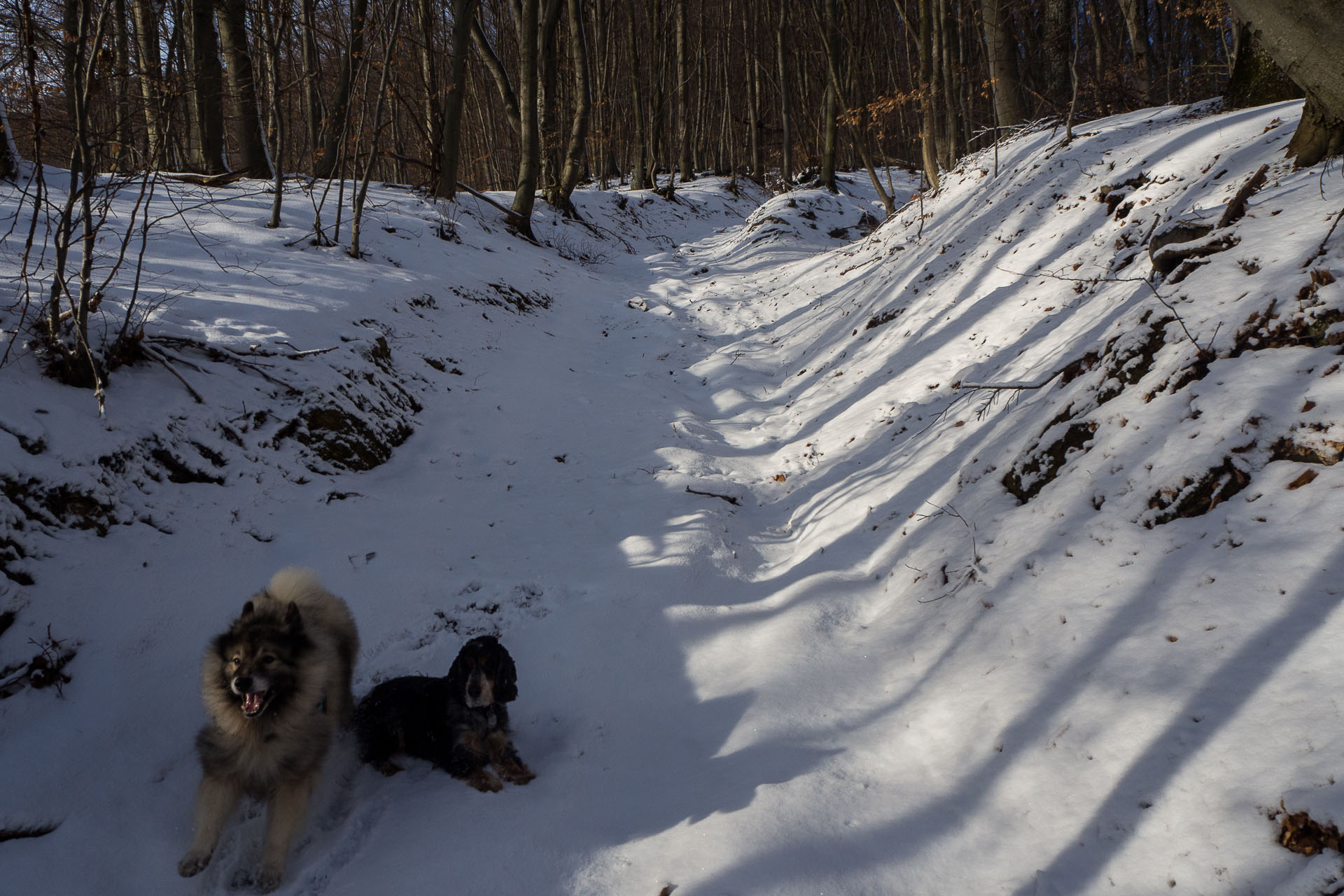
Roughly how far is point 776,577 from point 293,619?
10.9 ft

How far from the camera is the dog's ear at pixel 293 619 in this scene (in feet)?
10.2

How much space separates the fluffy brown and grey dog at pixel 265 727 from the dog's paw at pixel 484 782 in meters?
0.71

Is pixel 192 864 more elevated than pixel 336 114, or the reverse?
pixel 336 114

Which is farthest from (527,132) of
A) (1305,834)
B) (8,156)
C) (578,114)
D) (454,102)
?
(1305,834)

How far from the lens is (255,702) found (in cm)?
290

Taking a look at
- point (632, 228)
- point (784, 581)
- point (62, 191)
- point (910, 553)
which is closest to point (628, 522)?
point (784, 581)

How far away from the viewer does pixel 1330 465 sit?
10.1 ft

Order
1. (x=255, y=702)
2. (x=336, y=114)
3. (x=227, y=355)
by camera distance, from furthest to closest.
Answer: (x=336, y=114) → (x=227, y=355) → (x=255, y=702)

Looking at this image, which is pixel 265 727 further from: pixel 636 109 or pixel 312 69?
pixel 636 109

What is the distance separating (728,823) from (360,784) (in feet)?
6.31

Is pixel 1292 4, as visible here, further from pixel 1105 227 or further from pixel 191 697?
pixel 191 697

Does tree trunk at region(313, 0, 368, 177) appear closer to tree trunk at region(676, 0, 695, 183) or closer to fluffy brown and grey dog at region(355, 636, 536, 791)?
fluffy brown and grey dog at region(355, 636, 536, 791)

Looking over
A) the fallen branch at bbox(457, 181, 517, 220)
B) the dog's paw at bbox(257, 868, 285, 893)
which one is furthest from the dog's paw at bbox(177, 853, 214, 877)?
the fallen branch at bbox(457, 181, 517, 220)

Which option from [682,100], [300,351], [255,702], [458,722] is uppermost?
[682,100]
